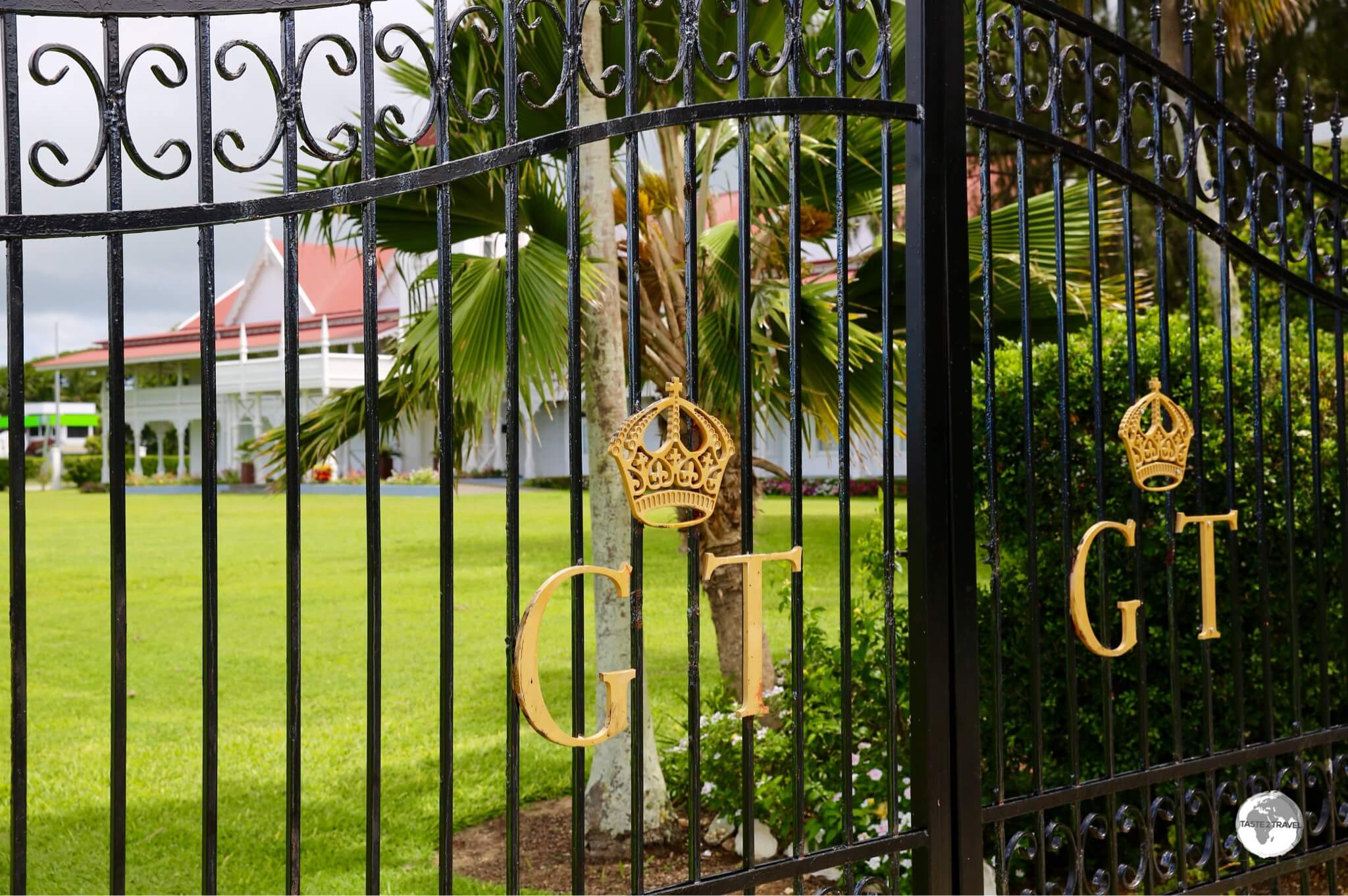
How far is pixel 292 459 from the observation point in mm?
1838

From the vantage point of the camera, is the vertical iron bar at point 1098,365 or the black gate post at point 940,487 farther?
the vertical iron bar at point 1098,365

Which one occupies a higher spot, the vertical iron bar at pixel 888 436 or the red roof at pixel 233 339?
the red roof at pixel 233 339

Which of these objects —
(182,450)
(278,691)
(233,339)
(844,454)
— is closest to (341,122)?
(844,454)

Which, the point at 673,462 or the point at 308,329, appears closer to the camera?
the point at 673,462

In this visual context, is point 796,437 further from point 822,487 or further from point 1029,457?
point 822,487

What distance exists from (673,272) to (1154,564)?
2.32 metres

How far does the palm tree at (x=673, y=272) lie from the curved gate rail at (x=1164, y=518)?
66cm

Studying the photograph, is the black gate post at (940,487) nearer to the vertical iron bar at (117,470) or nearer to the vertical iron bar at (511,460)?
the vertical iron bar at (511,460)

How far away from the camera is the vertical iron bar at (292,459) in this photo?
1823 mm

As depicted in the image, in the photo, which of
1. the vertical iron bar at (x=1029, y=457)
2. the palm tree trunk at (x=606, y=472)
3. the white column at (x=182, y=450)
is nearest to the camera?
the vertical iron bar at (x=1029, y=457)

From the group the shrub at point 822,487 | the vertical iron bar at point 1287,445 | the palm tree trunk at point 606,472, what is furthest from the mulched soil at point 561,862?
the shrub at point 822,487

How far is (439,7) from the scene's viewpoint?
77.3 inches

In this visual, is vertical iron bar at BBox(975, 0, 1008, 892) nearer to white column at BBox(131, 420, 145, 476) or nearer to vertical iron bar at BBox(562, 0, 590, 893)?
vertical iron bar at BBox(562, 0, 590, 893)

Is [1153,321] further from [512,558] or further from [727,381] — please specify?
[512,558]
